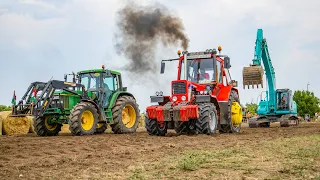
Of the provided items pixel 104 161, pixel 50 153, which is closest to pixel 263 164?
pixel 104 161

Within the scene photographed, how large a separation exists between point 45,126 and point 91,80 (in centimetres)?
261

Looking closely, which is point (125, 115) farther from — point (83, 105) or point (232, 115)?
point (232, 115)

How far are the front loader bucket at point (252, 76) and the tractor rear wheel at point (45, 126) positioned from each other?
1082 centimetres

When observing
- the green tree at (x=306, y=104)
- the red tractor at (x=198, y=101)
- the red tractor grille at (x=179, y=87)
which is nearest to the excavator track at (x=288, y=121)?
the red tractor at (x=198, y=101)

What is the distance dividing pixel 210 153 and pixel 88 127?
7.83 meters

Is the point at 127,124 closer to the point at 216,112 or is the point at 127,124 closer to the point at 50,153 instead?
the point at 216,112

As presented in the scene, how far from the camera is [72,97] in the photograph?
16.3m

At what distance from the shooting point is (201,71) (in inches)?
602

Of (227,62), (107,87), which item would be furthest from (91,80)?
(227,62)

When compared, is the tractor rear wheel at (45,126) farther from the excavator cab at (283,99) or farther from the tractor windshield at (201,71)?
the excavator cab at (283,99)

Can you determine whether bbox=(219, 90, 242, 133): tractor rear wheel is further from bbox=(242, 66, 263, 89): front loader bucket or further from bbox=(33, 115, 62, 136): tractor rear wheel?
bbox=(33, 115, 62, 136): tractor rear wheel

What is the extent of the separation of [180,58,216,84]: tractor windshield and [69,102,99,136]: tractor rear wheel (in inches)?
140

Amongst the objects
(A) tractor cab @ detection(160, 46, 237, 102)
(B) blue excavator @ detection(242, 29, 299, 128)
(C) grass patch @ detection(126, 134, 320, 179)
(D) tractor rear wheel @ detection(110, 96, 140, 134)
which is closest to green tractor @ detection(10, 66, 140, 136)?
(D) tractor rear wheel @ detection(110, 96, 140, 134)

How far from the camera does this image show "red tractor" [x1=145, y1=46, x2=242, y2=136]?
13.7m
